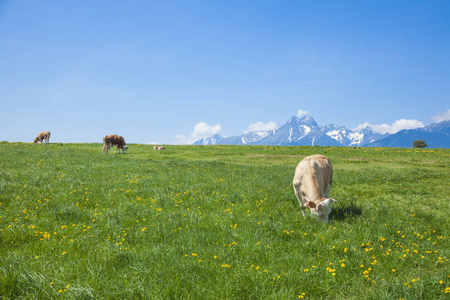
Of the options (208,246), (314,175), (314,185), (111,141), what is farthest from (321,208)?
(111,141)

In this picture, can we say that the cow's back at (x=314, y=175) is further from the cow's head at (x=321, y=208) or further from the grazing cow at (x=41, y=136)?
the grazing cow at (x=41, y=136)

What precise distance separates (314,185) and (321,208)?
1.05 m

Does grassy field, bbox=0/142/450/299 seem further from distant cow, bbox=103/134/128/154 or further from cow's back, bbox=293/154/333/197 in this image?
distant cow, bbox=103/134/128/154

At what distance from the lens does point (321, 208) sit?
7.61 metres

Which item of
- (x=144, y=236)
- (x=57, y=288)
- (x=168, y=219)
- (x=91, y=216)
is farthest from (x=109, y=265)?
(x=91, y=216)

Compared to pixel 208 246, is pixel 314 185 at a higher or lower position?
higher

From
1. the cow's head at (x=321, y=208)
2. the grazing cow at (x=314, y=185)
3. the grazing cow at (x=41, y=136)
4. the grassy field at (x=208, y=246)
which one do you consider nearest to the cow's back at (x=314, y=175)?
the grazing cow at (x=314, y=185)

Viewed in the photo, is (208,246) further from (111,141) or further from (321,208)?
(111,141)

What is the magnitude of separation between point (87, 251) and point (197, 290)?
2925 millimetres

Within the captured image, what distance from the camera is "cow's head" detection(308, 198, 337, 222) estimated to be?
24.8ft

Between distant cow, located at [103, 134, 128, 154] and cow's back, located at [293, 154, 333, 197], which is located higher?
distant cow, located at [103, 134, 128, 154]

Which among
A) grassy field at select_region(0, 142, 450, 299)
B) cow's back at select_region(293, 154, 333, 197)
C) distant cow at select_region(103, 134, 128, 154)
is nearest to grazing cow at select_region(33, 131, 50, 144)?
distant cow at select_region(103, 134, 128, 154)

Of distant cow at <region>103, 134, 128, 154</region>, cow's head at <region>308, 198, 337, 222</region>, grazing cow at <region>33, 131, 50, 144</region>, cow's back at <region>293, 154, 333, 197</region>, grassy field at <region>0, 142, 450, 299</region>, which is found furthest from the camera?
grazing cow at <region>33, 131, 50, 144</region>

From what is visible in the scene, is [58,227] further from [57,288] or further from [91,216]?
[57,288]
